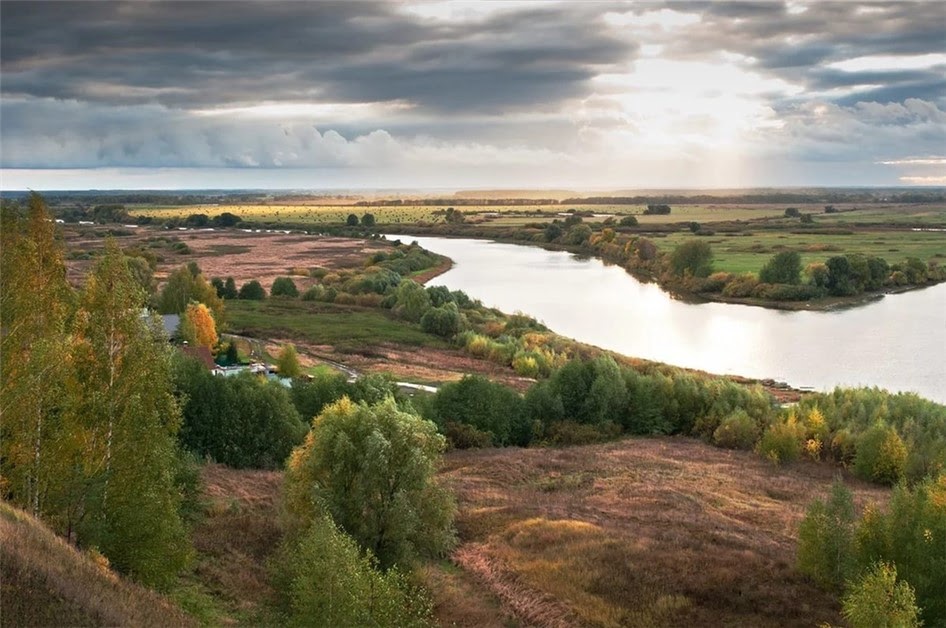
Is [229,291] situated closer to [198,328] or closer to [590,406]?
[198,328]

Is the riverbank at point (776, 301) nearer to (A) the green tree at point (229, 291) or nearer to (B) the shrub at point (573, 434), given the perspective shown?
(A) the green tree at point (229, 291)

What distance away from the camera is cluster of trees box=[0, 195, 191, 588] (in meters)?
13.6

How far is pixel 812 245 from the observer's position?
108188mm

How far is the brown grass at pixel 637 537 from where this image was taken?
18.3 meters

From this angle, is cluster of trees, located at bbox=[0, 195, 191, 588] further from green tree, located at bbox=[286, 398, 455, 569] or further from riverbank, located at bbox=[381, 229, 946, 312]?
riverbank, located at bbox=[381, 229, 946, 312]

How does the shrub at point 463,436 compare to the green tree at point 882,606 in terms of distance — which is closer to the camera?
the green tree at point 882,606

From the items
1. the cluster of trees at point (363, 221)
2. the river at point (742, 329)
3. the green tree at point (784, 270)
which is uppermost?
the cluster of trees at point (363, 221)

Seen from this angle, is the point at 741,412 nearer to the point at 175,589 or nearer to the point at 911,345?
the point at 911,345

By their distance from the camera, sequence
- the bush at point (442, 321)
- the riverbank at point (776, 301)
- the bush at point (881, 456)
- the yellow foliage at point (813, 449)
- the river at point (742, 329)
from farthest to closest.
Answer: the riverbank at point (776, 301)
the bush at point (442, 321)
the river at point (742, 329)
the yellow foliage at point (813, 449)
the bush at point (881, 456)

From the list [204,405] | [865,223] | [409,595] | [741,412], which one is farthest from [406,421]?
[865,223]

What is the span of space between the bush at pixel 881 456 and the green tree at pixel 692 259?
2363 inches

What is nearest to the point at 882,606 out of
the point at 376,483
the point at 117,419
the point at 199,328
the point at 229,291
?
the point at 376,483

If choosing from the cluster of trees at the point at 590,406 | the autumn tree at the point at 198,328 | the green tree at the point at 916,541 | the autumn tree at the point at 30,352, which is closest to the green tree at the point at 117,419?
→ the autumn tree at the point at 30,352

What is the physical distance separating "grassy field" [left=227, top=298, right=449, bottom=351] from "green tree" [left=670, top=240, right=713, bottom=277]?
127ft
